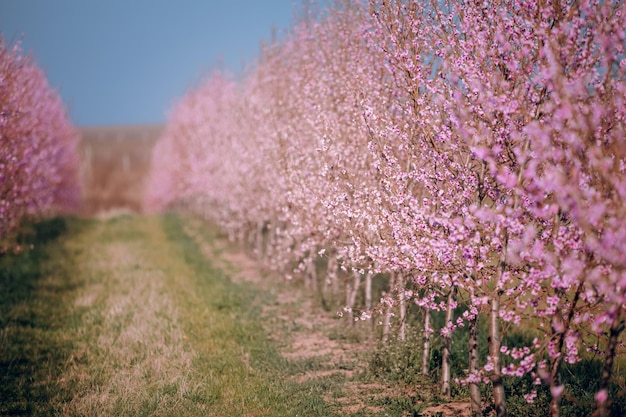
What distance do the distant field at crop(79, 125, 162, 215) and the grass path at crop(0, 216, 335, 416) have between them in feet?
128

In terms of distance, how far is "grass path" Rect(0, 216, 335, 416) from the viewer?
8547 millimetres

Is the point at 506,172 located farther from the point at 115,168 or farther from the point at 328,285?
the point at 115,168

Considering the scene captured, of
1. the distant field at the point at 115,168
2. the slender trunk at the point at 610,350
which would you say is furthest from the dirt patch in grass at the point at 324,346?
the distant field at the point at 115,168

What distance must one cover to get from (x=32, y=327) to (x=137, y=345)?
3.60 meters

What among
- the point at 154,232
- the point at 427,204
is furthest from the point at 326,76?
the point at 154,232

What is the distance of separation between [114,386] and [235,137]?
49.8 feet

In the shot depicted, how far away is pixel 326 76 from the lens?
13.2 metres

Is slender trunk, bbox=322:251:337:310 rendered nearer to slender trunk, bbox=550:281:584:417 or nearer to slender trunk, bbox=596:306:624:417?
slender trunk, bbox=550:281:584:417

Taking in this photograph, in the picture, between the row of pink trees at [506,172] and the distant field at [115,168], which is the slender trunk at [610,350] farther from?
the distant field at [115,168]

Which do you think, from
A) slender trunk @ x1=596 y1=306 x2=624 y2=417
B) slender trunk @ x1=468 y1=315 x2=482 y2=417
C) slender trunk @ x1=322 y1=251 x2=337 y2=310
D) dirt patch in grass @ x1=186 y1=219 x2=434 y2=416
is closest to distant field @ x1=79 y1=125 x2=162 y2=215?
dirt patch in grass @ x1=186 y1=219 x2=434 y2=416

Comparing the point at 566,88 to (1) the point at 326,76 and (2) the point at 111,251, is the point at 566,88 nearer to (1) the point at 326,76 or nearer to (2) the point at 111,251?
(1) the point at 326,76

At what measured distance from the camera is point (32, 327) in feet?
41.8

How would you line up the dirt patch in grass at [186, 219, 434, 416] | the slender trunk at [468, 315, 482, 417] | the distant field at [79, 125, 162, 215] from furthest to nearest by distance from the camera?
1. the distant field at [79, 125, 162, 215]
2. the dirt patch in grass at [186, 219, 434, 416]
3. the slender trunk at [468, 315, 482, 417]

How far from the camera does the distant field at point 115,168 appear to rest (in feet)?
→ 242
